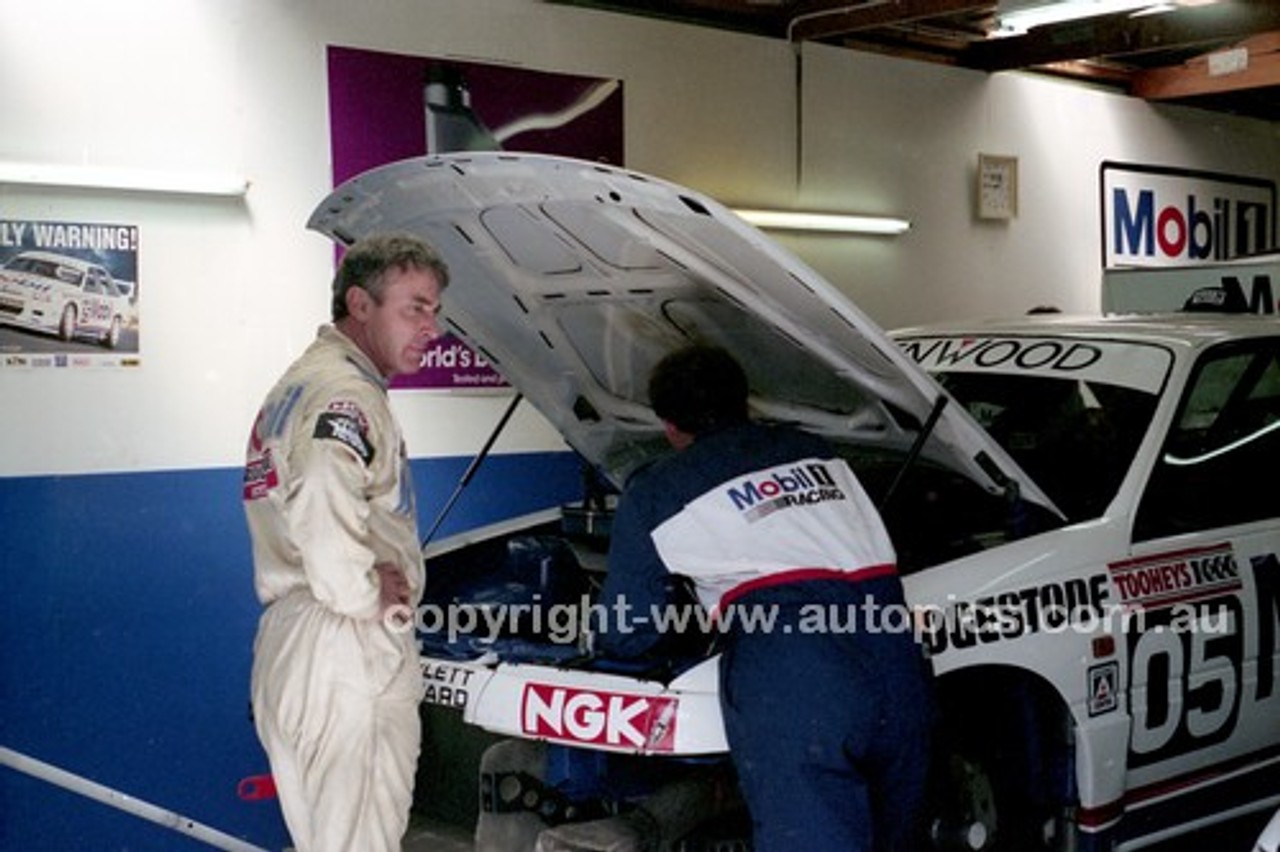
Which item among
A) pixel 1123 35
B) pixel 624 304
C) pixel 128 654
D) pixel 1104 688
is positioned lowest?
pixel 128 654

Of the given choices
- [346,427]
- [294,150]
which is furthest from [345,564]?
A: [294,150]

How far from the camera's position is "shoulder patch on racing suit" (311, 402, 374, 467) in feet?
9.76

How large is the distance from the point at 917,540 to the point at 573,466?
2491 mm

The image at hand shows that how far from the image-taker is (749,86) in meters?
6.95


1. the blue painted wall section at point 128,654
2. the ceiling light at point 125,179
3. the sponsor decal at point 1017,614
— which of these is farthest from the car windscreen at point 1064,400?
the blue painted wall section at point 128,654

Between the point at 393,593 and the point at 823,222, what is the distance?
14.7 feet

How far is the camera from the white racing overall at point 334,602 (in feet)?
9.73

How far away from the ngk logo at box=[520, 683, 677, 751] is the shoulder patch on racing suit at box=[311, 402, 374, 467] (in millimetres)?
671

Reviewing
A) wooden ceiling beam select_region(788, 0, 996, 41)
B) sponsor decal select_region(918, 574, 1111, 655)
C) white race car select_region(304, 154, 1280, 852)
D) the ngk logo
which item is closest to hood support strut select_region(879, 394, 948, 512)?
white race car select_region(304, 154, 1280, 852)

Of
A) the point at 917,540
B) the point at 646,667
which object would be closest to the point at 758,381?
the point at 917,540

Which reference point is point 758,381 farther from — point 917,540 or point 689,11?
point 689,11

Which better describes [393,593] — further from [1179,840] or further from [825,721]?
[1179,840]

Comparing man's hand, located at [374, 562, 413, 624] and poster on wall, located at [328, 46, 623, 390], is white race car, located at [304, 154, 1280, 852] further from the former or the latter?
poster on wall, located at [328, 46, 623, 390]

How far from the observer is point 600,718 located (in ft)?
10.3
